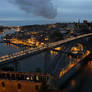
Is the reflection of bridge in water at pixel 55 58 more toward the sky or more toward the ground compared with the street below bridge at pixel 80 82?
more toward the sky

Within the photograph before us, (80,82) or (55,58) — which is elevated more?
(55,58)

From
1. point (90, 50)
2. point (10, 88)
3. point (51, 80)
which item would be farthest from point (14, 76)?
point (90, 50)

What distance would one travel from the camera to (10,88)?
752 cm

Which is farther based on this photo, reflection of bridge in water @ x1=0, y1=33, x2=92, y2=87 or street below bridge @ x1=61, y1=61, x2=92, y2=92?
street below bridge @ x1=61, y1=61, x2=92, y2=92

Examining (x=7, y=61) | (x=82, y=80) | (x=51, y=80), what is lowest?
(x=82, y=80)

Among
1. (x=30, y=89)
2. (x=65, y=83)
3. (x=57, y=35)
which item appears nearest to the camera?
(x=30, y=89)

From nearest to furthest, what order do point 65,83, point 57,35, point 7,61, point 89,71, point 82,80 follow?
point 7,61, point 65,83, point 82,80, point 89,71, point 57,35

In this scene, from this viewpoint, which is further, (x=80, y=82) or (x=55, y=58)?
(x=55, y=58)

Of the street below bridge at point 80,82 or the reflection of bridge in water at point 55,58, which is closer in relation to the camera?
the reflection of bridge in water at point 55,58

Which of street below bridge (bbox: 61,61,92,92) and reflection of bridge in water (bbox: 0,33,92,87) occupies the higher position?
reflection of bridge in water (bbox: 0,33,92,87)

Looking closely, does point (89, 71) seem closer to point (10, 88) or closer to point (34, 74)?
point (34, 74)

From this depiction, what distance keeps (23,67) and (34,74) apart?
4130 millimetres

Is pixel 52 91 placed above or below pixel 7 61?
below

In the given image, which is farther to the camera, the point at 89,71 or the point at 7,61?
the point at 89,71
